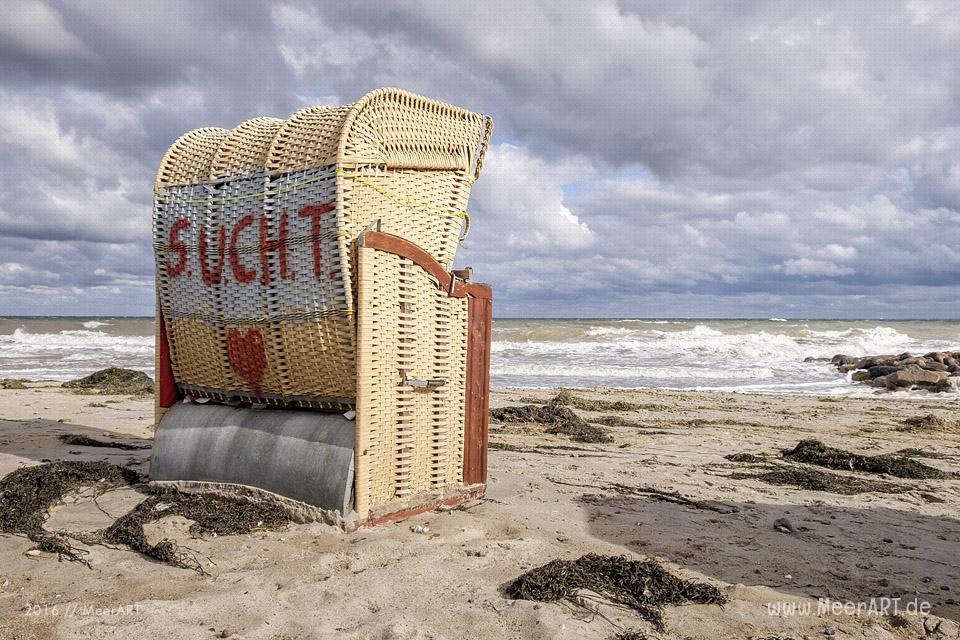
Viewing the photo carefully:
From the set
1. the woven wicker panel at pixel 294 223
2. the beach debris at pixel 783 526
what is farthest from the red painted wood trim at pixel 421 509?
the beach debris at pixel 783 526

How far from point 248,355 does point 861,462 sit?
7.14 m

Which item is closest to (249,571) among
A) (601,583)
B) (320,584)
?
(320,584)

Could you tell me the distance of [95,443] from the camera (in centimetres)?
826

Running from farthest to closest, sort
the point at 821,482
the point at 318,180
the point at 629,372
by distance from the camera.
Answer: the point at 629,372
the point at 821,482
the point at 318,180

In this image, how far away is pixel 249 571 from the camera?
4102mm

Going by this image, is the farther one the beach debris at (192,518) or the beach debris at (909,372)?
the beach debris at (909,372)

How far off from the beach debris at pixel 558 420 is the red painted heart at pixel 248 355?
548 centimetres

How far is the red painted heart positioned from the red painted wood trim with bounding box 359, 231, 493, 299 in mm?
1336

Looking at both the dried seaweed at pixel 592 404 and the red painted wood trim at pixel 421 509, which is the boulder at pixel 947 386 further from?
the red painted wood trim at pixel 421 509

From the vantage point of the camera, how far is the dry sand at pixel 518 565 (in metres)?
3.48

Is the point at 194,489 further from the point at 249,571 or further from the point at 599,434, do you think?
the point at 599,434

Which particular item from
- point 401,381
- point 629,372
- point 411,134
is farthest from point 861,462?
point 629,372

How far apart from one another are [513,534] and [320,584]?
1.52 metres

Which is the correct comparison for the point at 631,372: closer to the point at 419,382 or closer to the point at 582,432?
the point at 582,432
